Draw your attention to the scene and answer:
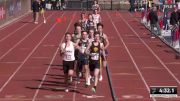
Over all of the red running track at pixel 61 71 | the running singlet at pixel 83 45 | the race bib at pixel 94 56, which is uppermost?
the running singlet at pixel 83 45

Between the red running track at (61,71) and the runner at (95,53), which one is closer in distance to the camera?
the runner at (95,53)

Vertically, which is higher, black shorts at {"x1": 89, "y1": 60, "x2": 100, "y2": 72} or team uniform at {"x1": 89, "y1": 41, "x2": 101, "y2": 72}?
team uniform at {"x1": 89, "y1": 41, "x2": 101, "y2": 72}

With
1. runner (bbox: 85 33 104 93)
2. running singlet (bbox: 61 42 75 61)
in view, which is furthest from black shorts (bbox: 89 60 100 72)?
running singlet (bbox: 61 42 75 61)

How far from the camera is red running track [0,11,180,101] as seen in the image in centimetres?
1711

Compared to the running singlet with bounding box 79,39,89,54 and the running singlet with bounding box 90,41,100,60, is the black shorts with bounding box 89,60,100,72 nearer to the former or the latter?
the running singlet with bounding box 90,41,100,60

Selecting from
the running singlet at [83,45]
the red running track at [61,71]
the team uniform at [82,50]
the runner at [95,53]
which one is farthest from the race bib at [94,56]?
the red running track at [61,71]

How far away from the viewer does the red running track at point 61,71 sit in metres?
17.1

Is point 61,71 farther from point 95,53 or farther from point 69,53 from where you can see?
point 95,53

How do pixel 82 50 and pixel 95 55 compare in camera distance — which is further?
pixel 82 50

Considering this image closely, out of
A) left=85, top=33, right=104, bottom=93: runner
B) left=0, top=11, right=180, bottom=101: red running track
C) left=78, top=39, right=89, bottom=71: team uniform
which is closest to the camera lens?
left=85, top=33, right=104, bottom=93: runner

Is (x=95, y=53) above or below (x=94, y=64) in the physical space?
above

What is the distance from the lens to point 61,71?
21.7m

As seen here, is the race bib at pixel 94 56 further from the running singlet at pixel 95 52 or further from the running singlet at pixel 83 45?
the running singlet at pixel 83 45

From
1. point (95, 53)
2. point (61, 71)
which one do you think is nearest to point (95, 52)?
point (95, 53)
